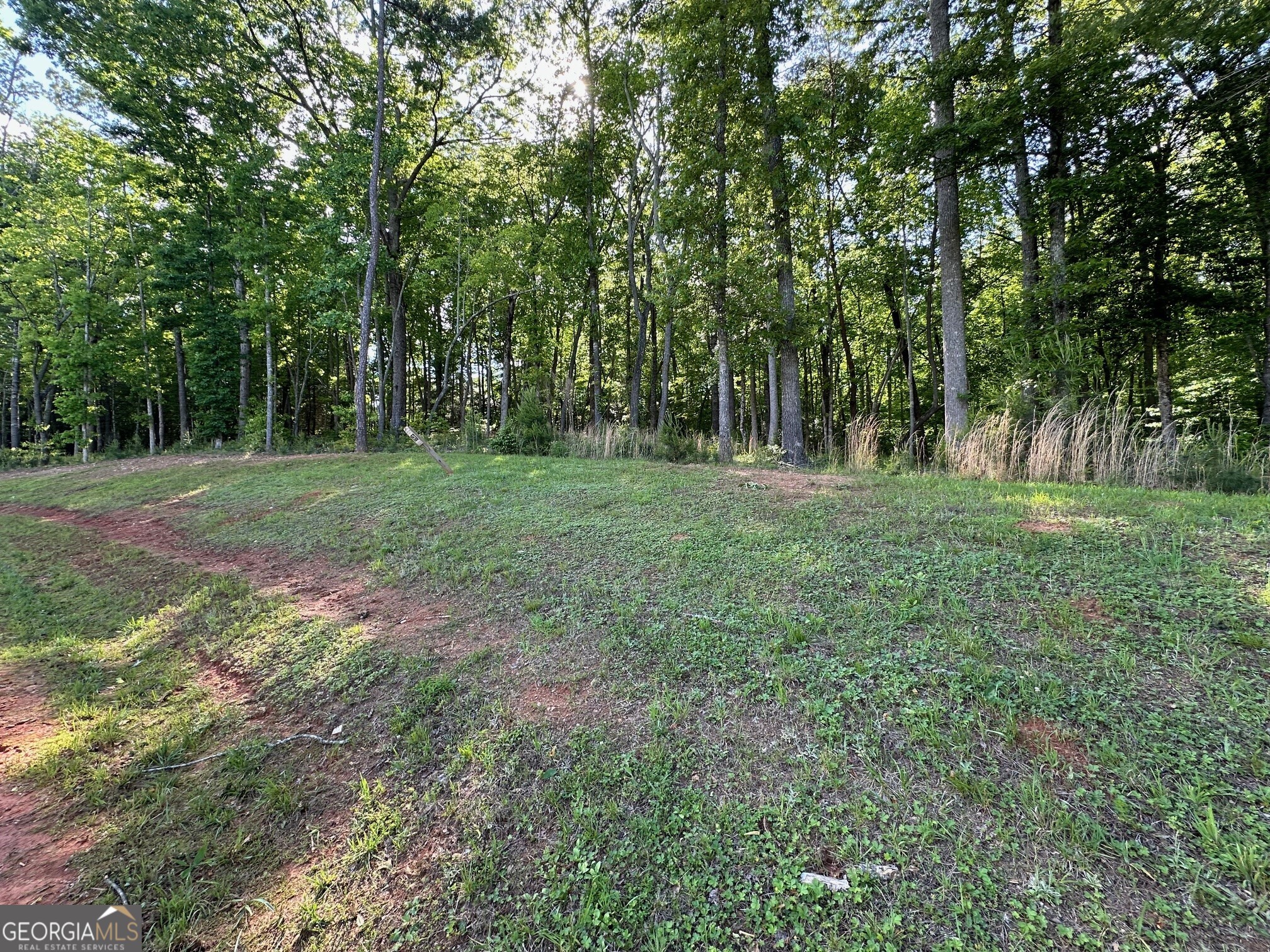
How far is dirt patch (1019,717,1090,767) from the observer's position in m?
1.74

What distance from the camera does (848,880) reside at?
1.48 meters

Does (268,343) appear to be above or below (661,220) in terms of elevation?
below

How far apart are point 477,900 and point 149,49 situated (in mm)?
21794

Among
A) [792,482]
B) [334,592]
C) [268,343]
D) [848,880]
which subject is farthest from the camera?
[268,343]

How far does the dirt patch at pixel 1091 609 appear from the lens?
2.43 m

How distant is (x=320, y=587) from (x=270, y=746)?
2046 millimetres

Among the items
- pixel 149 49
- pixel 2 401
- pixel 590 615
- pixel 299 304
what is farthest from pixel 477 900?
pixel 2 401

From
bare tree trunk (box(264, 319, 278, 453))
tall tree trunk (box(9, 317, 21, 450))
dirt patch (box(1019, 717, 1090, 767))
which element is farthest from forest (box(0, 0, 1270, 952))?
tall tree trunk (box(9, 317, 21, 450))

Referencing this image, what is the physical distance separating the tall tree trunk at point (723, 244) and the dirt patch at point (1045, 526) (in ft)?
20.0

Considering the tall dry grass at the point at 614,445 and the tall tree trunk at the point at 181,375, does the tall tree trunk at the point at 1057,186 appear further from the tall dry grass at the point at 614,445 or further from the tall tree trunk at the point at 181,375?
the tall tree trunk at the point at 181,375

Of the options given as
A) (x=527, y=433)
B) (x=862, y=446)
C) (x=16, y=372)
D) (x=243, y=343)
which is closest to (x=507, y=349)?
(x=527, y=433)

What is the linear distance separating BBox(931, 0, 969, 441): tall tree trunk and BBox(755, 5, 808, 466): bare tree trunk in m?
2.62

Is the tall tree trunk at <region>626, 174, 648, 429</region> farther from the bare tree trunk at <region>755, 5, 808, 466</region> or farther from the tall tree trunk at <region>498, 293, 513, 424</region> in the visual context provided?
the bare tree trunk at <region>755, 5, 808, 466</region>

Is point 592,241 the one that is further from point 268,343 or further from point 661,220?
point 268,343
